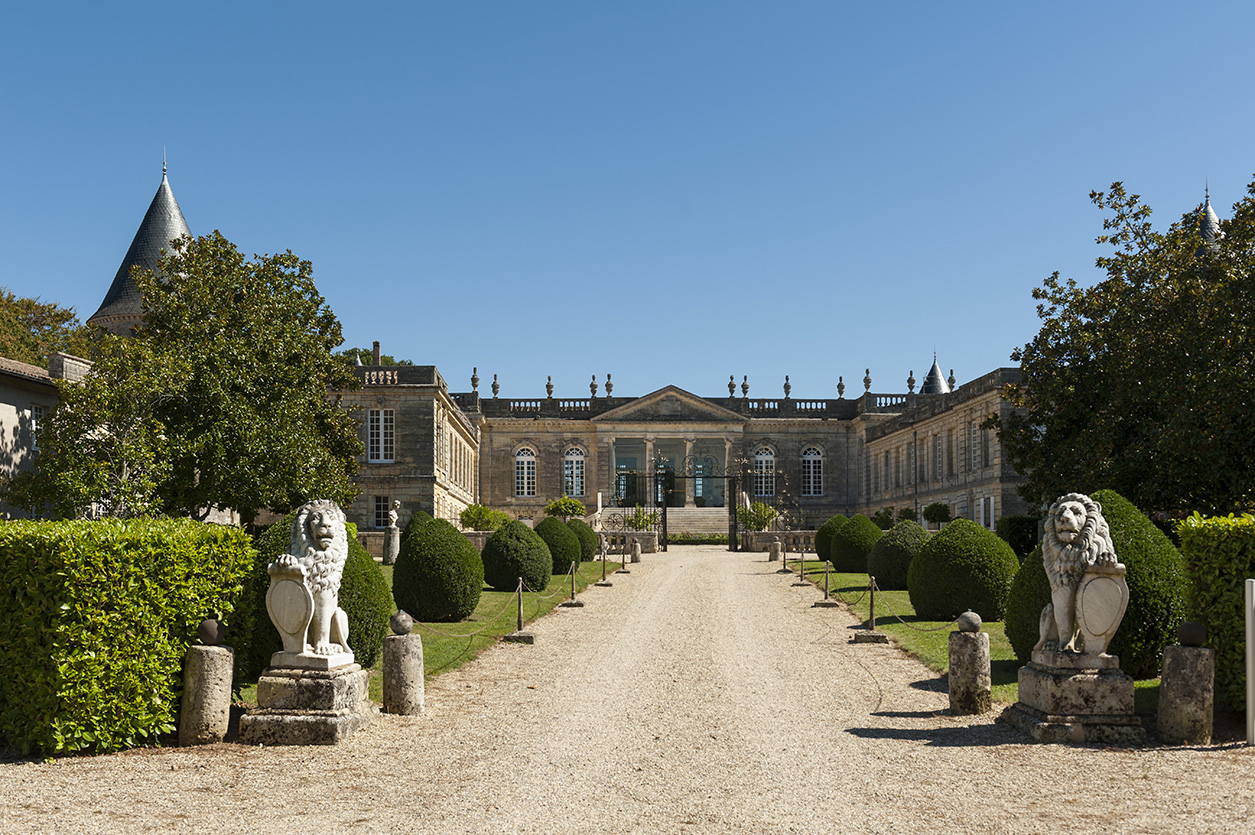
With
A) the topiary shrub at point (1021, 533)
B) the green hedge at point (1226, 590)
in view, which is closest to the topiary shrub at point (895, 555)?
the topiary shrub at point (1021, 533)

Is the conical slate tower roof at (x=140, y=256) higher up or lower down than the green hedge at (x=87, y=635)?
higher up

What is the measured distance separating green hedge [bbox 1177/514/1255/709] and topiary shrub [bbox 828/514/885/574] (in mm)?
15769

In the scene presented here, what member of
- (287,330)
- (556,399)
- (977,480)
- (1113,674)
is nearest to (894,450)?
(977,480)

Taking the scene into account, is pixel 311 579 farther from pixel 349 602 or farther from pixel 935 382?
pixel 935 382

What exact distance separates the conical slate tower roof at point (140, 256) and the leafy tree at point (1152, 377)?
29.8 m

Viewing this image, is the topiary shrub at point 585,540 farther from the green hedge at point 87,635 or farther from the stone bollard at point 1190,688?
the stone bollard at point 1190,688

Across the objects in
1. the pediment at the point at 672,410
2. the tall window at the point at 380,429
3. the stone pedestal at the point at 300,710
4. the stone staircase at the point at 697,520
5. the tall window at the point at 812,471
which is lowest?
the stone staircase at the point at 697,520

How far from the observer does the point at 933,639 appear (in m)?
12.3

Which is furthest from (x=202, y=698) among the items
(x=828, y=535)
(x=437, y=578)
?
(x=828, y=535)

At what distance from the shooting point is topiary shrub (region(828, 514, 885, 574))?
23359mm

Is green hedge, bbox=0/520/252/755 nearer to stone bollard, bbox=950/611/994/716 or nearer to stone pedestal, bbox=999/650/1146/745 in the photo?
stone bollard, bbox=950/611/994/716

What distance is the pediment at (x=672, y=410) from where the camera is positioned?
53.1 meters

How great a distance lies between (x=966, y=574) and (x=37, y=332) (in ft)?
111

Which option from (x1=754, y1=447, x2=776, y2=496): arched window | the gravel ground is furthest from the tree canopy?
(x1=754, y1=447, x2=776, y2=496): arched window
